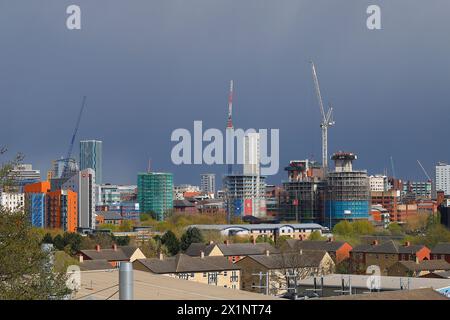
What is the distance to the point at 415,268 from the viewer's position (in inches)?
1226

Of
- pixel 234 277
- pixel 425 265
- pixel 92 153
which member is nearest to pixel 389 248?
pixel 425 265

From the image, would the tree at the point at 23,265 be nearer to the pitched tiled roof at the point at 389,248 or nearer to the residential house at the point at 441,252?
the pitched tiled roof at the point at 389,248

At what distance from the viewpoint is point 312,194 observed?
2926 inches

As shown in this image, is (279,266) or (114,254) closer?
(279,266)

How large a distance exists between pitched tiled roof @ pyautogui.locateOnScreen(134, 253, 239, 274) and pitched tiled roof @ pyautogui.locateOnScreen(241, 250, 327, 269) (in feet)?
4.28

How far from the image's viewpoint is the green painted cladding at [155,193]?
326 feet

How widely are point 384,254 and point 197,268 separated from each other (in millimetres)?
11482

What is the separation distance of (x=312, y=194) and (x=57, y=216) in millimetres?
21855

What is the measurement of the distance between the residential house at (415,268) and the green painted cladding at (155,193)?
67.4m

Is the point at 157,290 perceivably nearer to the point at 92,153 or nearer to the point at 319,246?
the point at 319,246

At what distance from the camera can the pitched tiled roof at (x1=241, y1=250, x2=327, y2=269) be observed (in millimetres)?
31141

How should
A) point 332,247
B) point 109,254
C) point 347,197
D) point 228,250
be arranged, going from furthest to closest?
point 347,197 < point 332,247 < point 228,250 < point 109,254

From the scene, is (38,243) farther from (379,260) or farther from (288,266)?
(379,260)

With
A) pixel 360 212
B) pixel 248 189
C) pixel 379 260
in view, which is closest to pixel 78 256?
pixel 379 260
